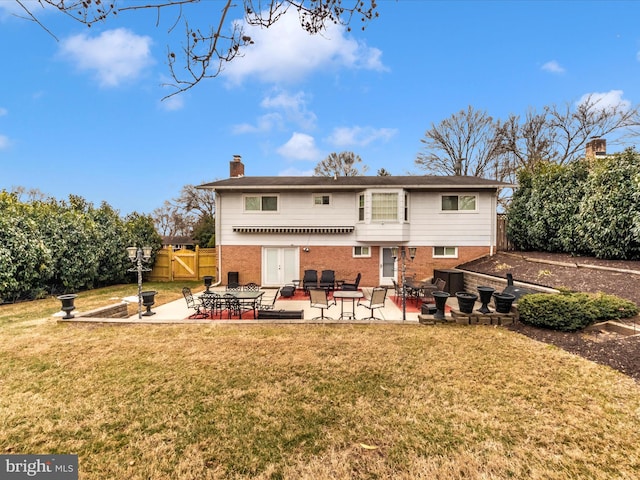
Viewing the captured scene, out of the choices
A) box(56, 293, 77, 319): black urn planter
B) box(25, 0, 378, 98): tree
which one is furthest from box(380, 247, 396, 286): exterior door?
box(56, 293, 77, 319): black urn planter

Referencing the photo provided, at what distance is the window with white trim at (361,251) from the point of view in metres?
17.3

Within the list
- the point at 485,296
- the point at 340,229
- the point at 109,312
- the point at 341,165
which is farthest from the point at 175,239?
the point at 485,296

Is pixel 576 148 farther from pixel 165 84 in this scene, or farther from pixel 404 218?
pixel 165 84

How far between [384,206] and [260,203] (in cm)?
782

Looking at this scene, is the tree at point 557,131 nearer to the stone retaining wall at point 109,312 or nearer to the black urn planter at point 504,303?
the black urn planter at point 504,303

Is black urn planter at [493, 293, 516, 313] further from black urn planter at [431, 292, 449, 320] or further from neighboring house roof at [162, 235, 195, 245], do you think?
neighboring house roof at [162, 235, 195, 245]

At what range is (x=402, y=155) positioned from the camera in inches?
1292

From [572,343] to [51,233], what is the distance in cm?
2233

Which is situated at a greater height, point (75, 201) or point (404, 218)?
point (75, 201)

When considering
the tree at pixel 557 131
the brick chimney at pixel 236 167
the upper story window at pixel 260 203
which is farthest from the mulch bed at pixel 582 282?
the brick chimney at pixel 236 167

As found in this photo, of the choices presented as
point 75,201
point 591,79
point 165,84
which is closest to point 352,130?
point 591,79

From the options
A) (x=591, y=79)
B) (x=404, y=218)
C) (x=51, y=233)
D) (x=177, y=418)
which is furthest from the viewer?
(x=591, y=79)

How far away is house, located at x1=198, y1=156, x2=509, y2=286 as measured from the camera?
17000mm

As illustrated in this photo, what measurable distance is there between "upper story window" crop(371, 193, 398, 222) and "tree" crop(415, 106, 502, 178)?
18360 millimetres
